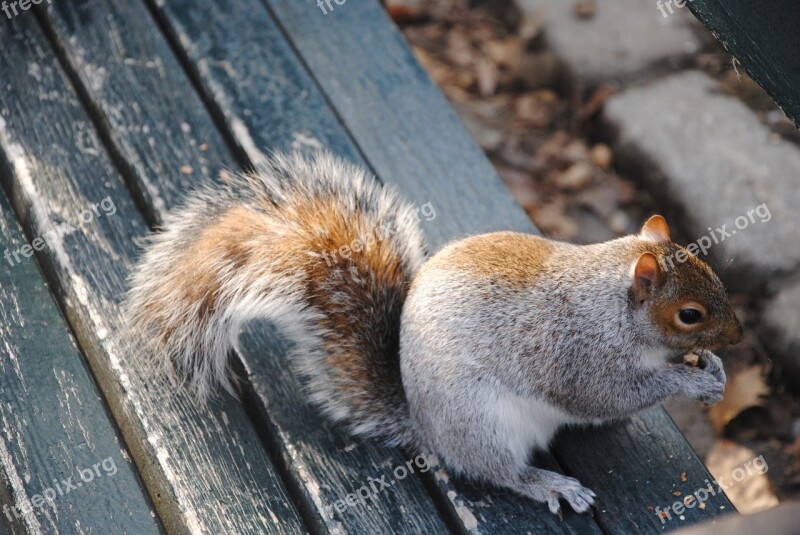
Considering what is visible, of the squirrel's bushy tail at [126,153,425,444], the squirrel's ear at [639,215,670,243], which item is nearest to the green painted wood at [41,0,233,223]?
the squirrel's bushy tail at [126,153,425,444]

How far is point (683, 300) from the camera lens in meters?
1.46

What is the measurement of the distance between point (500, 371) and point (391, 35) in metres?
0.85

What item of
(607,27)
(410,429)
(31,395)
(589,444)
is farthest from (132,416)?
(607,27)

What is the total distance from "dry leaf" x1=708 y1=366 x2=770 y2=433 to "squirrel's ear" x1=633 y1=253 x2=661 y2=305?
0.88 m

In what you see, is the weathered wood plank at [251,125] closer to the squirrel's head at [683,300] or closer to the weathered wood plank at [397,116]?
the weathered wood plank at [397,116]

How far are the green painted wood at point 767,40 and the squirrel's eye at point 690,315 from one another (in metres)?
0.36

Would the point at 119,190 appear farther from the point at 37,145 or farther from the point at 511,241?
the point at 511,241

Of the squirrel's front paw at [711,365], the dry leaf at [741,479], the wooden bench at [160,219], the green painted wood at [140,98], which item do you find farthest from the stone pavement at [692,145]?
the green painted wood at [140,98]

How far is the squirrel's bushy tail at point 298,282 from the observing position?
4.70 ft

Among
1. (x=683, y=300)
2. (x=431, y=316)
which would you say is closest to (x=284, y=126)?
(x=431, y=316)

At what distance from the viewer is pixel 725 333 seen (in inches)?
58.2

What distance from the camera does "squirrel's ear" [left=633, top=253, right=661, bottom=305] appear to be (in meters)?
1.43

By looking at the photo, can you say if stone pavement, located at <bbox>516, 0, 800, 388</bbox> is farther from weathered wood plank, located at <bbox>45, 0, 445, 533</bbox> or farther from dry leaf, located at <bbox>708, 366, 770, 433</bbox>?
weathered wood plank, located at <bbox>45, 0, 445, 533</bbox>

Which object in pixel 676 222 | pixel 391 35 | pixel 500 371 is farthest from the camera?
pixel 676 222
